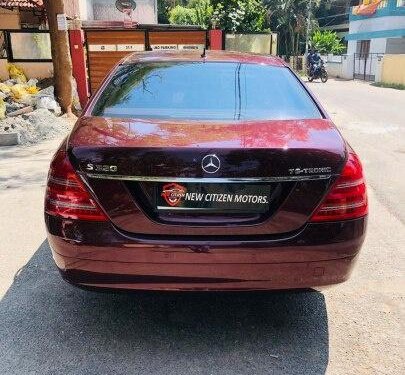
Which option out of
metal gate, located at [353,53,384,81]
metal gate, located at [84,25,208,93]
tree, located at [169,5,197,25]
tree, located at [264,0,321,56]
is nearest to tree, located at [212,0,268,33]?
metal gate, located at [84,25,208,93]

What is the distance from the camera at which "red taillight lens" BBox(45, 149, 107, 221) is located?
2.42 m

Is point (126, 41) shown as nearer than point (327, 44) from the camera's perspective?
Result: Yes

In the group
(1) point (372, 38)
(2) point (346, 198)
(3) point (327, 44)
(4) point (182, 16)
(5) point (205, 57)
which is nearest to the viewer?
(2) point (346, 198)

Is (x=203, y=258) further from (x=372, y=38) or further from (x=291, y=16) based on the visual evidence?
(x=291, y=16)

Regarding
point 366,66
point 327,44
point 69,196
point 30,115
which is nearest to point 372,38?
point 366,66

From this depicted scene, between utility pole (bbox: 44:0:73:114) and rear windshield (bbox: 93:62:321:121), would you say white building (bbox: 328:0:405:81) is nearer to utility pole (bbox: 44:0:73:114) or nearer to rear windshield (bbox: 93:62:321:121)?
utility pole (bbox: 44:0:73:114)

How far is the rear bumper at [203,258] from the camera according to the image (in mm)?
2398

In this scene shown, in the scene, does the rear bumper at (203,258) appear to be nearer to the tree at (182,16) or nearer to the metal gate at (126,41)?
the metal gate at (126,41)

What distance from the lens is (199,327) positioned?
293cm

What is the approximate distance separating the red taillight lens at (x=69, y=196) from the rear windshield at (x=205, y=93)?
24.3 inches

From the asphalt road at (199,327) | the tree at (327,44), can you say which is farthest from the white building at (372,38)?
the asphalt road at (199,327)

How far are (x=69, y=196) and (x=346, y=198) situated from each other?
138 centimetres

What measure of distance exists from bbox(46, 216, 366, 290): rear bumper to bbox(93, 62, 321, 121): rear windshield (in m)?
0.81

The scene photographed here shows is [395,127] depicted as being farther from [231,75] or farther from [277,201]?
[277,201]
